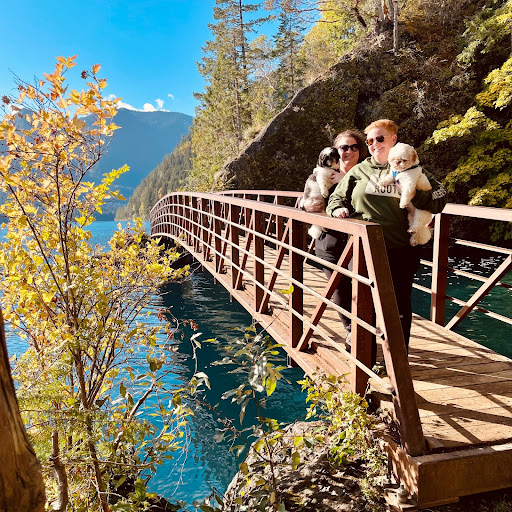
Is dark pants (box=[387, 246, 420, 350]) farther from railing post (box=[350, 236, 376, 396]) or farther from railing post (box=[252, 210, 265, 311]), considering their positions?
railing post (box=[252, 210, 265, 311])

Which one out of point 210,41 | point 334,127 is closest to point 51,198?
point 334,127

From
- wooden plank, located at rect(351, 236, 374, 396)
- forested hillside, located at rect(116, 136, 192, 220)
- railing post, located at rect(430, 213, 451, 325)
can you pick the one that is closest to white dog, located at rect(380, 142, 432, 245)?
wooden plank, located at rect(351, 236, 374, 396)

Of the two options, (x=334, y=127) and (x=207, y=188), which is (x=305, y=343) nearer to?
(x=334, y=127)

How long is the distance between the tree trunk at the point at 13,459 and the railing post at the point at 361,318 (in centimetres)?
193

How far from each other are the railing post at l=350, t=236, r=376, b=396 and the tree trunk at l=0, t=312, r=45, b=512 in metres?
1.93

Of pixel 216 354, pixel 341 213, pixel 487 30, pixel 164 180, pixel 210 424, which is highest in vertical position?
pixel 487 30

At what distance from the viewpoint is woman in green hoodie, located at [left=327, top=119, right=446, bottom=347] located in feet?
8.48

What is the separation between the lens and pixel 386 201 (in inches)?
103

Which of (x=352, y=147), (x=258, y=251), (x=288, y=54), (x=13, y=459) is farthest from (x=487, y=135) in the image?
(x=288, y=54)

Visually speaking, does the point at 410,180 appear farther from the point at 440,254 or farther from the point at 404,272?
the point at 440,254

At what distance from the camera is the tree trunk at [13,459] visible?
0.84m

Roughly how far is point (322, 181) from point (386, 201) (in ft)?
2.37

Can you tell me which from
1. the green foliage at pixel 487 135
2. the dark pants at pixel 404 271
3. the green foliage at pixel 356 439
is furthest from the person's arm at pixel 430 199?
the green foliage at pixel 487 135

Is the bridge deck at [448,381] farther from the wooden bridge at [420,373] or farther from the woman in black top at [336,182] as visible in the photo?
the woman in black top at [336,182]
